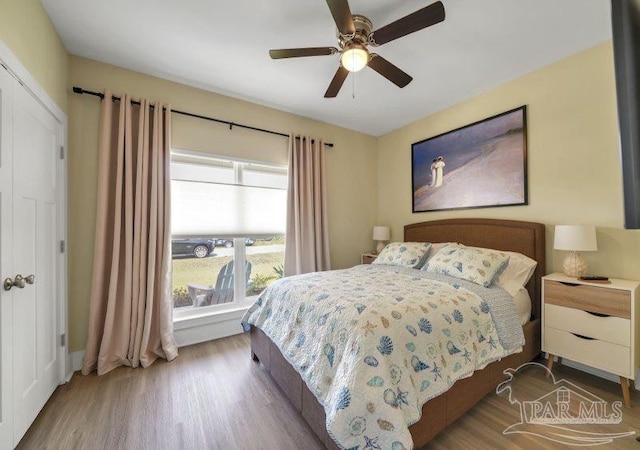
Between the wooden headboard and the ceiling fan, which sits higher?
the ceiling fan

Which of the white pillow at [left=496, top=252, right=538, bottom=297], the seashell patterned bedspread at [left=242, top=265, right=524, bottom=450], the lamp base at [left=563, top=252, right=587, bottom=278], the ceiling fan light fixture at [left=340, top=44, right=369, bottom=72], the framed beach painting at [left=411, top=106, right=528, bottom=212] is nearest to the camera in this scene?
the seashell patterned bedspread at [left=242, top=265, right=524, bottom=450]

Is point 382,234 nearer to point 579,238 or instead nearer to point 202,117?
point 579,238

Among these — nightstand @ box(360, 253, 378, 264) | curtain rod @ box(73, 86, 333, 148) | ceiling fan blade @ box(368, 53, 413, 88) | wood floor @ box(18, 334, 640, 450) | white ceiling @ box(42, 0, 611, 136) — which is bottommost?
wood floor @ box(18, 334, 640, 450)

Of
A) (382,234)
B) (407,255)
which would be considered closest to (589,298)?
(407,255)

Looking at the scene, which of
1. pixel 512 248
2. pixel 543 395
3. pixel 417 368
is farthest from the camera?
pixel 512 248

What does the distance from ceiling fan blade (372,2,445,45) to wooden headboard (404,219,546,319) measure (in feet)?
6.58

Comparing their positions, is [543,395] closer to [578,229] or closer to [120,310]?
[578,229]

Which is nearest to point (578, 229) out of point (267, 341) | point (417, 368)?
point (417, 368)

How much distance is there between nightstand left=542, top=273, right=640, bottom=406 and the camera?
171 centimetres

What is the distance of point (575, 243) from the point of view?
196 centimetres

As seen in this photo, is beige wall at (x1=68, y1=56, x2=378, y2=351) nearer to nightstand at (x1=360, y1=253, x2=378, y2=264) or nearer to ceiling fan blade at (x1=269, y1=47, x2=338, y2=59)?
nightstand at (x1=360, y1=253, x2=378, y2=264)

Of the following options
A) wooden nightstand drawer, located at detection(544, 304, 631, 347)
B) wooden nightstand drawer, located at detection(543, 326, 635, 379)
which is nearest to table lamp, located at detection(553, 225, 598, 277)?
Answer: wooden nightstand drawer, located at detection(544, 304, 631, 347)

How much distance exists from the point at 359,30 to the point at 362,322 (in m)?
1.88

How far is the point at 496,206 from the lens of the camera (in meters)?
2.72
